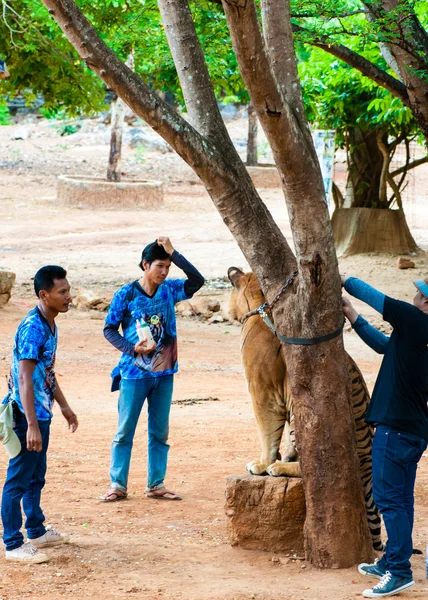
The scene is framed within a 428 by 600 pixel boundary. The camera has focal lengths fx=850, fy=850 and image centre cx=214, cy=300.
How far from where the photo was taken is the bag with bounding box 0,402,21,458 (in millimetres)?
5043

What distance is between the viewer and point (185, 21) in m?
5.14

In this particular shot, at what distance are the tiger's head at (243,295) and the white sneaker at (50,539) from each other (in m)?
1.82

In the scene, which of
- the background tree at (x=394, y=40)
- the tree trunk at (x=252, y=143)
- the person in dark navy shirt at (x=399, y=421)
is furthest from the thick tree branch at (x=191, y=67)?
the tree trunk at (x=252, y=143)

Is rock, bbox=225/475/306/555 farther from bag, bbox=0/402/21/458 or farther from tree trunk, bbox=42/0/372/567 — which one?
bag, bbox=0/402/21/458

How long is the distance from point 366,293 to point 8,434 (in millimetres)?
2262

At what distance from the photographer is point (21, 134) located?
4147cm

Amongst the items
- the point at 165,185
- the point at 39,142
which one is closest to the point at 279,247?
the point at 165,185

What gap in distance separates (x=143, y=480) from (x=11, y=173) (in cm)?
3001

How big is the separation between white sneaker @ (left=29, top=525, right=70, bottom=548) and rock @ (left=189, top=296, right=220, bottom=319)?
32.7ft

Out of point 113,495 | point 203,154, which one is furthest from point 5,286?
point 203,154

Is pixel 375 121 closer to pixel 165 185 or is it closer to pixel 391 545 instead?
pixel 391 545

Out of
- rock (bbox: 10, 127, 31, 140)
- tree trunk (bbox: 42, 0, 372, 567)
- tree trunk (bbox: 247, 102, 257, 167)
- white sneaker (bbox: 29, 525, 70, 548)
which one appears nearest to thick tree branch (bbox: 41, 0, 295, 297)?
tree trunk (bbox: 42, 0, 372, 567)

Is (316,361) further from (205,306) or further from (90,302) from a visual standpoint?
(90,302)

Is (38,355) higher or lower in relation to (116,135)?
lower
